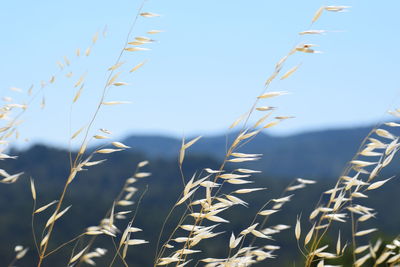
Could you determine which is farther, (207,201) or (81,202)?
(81,202)

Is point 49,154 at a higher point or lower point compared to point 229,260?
lower

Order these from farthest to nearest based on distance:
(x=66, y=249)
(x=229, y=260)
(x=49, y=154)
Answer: (x=49, y=154) < (x=66, y=249) < (x=229, y=260)

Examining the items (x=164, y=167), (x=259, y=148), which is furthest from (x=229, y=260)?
(x=259, y=148)

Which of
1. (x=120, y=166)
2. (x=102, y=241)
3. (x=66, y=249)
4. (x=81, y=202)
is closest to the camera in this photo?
(x=66, y=249)

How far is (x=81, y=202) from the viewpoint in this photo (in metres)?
18.0

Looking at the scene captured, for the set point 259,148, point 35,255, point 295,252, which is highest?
point 35,255

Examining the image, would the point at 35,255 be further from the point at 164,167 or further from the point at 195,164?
the point at 195,164

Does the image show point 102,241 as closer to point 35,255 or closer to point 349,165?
point 35,255

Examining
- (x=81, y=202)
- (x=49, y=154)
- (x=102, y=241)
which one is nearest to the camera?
(x=102, y=241)

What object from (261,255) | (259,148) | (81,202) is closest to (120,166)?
(81,202)

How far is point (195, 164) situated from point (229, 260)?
26521 millimetres

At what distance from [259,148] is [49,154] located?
44566 millimetres

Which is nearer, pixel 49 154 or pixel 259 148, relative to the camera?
pixel 49 154

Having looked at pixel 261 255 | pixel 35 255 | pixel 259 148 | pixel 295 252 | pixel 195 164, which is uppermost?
pixel 261 255
